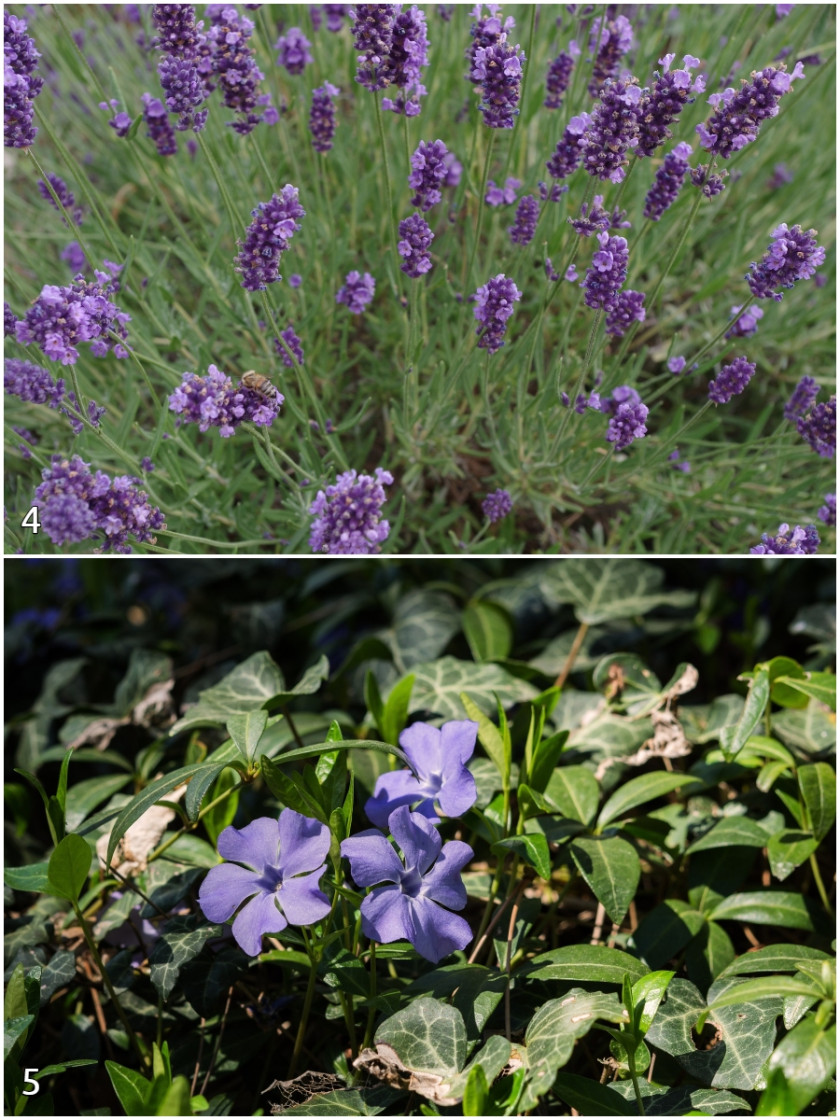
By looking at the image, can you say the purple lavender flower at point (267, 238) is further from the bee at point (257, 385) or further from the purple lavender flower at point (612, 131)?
the purple lavender flower at point (612, 131)

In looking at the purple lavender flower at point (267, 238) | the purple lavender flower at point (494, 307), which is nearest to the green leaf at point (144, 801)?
the purple lavender flower at point (267, 238)

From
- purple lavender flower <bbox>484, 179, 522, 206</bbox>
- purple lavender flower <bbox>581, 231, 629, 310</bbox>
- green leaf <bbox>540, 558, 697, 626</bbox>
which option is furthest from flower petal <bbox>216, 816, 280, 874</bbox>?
purple lavender flower <bbox>484, 179, 522, 206</bbox>

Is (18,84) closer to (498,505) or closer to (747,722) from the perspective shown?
(498,505)

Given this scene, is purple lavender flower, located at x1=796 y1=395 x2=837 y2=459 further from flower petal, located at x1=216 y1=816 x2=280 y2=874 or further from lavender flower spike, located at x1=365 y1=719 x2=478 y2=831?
flower petal, located at x1=216 y1=816 x2=280 y2=874

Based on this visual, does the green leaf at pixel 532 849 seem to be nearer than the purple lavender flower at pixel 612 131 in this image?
Yes

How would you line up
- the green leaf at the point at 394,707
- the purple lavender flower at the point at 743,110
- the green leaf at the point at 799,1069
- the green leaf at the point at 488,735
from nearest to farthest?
1. the green leaf at the point at 799,1069
2. the green leaf at the point at 488,735
3. the green leaf at the point at 394,707
4. the purple lavender flower at the point at 743,110

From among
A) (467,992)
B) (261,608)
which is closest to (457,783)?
(467,992)

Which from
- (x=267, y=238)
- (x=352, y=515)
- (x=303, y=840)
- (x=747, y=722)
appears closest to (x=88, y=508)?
(x=352, y=515)
